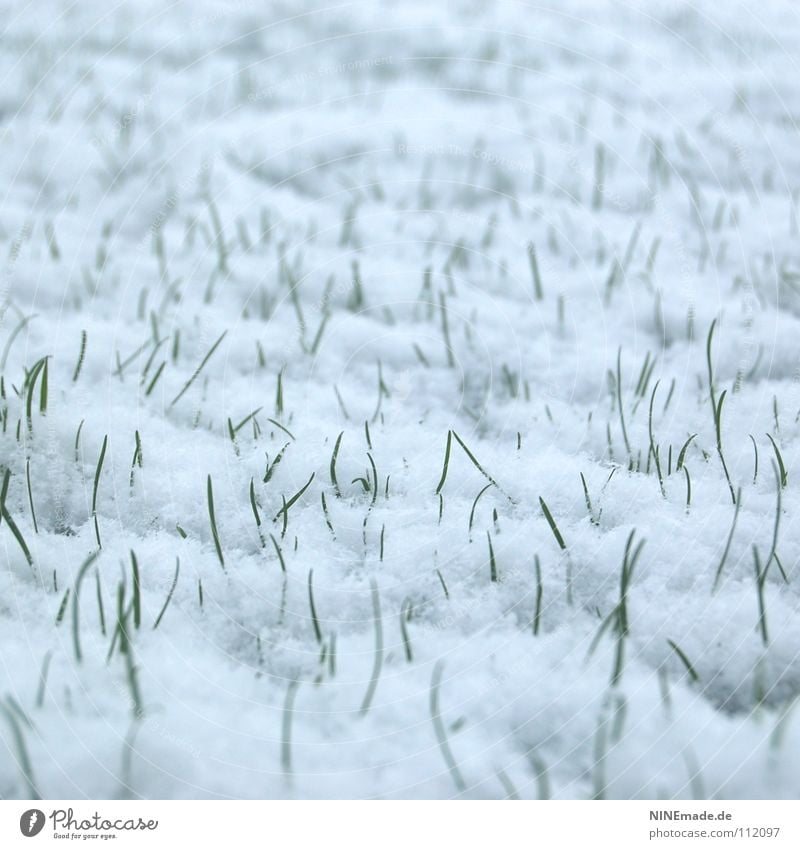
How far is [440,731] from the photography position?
93 centimetres

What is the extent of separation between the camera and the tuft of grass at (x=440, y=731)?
896mm

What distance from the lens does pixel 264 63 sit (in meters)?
2.84

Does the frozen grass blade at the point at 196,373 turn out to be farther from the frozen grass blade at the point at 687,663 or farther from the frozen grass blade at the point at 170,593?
the frozen grass blade at the point at 687,663

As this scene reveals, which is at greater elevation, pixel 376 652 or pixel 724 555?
pixel 724 555

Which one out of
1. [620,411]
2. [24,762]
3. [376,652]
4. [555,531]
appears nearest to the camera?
[24,762]

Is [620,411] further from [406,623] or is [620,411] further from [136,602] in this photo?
[136,602]

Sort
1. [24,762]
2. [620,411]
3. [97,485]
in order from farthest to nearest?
[620,411] < [97,485] < [24,762]

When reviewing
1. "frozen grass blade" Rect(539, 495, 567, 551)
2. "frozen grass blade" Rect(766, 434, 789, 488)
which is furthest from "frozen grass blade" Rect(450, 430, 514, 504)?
"frozen grass blade" Rect(766, 434, 789, 488)

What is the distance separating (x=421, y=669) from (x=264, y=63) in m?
2.55
